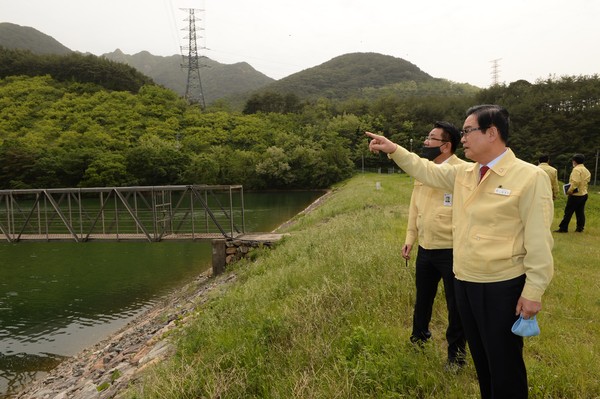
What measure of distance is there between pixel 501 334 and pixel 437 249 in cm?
121

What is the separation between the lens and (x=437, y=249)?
140 inches

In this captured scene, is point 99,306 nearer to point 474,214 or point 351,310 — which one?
point 351,310

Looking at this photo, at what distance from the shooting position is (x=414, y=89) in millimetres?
149000

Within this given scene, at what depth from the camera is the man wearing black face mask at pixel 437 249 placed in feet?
11.5

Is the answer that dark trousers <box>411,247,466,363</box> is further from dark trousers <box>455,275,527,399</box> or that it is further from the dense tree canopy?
the dense tree canopy

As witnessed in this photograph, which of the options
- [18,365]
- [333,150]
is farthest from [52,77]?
[18,365]

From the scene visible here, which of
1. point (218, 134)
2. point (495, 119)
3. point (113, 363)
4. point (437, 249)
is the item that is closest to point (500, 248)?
point (495, 119)

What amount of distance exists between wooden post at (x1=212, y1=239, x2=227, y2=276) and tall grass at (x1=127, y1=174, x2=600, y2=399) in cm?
629

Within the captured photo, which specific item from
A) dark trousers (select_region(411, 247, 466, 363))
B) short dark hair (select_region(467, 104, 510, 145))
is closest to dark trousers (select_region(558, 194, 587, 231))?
dark trousers (select_region(411, 247, 466, 363))

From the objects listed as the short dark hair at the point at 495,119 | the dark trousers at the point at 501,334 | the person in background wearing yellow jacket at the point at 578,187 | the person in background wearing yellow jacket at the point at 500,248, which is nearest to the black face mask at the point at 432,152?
the person in background wearing yellow jacket at the point at 500,248

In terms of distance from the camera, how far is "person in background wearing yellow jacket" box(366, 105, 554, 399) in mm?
2301

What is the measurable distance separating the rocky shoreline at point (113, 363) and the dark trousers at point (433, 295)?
3.85m

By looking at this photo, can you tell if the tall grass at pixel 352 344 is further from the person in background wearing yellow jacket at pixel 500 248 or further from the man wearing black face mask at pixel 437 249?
the person in background wearing yellow jacket at pixel 500 248

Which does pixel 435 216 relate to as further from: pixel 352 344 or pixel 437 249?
pixel 352 344
